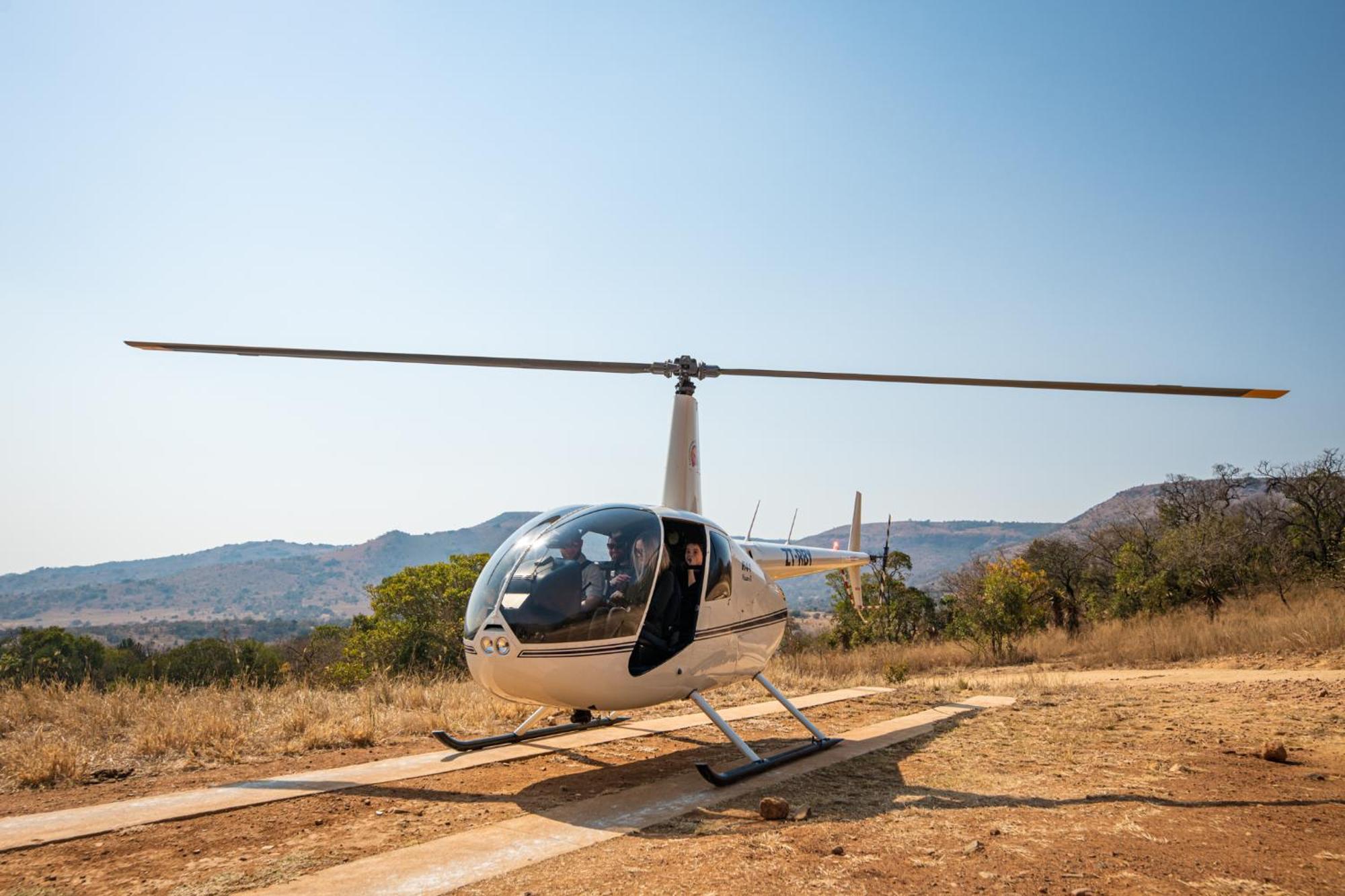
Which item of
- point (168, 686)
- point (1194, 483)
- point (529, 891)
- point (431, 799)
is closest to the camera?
point (529, 891)

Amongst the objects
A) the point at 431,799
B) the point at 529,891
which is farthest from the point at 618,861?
the point at 431,799

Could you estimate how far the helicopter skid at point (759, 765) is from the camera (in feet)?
21.9

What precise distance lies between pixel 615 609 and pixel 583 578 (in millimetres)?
378

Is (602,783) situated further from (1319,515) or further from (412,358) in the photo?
(1319,515)

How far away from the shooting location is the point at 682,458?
1034cm

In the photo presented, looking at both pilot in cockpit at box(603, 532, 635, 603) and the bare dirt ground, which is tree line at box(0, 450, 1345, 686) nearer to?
the bare dirt ground

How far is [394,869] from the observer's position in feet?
14.9

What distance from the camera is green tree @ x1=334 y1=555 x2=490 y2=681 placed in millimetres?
29891

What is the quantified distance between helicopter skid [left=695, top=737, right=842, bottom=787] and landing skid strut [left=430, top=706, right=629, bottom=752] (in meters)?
1.43

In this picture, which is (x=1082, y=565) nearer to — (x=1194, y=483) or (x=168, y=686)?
(x=1194, y=483)

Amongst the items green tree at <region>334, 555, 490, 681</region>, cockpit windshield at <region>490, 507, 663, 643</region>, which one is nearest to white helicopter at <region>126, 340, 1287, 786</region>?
cockpit windshield at <region>490, 507, 663, 643</region>

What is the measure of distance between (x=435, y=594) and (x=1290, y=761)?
28577mm

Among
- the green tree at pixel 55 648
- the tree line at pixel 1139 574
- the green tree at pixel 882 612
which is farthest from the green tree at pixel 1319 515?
the green tree at pixel 55 648

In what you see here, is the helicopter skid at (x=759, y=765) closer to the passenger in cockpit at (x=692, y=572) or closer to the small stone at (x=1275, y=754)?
the passenger in cockpit at (x=692, y=572)
